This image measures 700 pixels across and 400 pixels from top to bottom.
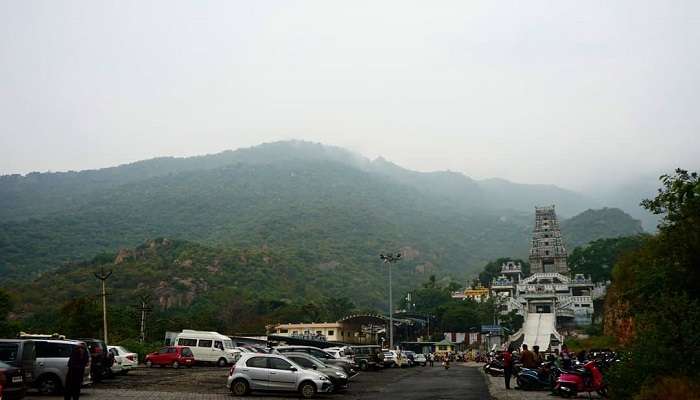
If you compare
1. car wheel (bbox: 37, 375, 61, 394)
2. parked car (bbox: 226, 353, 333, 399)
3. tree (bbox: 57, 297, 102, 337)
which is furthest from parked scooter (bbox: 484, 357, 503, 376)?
tree (bbox: 57, 297, 102, 337)

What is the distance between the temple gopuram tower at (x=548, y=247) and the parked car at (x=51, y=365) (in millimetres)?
116399

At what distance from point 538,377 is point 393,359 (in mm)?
20950

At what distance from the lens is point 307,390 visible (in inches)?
752

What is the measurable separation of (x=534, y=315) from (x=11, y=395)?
87.9 metres

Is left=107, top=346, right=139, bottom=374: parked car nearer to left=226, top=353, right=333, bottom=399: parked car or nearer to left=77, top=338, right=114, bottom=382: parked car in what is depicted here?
left=77, top=338, right=114, bottom=382: parked car

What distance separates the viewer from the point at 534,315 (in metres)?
95.0

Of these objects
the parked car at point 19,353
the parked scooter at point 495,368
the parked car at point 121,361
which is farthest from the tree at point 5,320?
the parked scooter at point 495,368

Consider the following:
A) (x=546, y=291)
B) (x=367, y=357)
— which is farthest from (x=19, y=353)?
(x=546, y=291)

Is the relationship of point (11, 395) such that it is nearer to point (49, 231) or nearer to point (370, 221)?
point (49, 231)

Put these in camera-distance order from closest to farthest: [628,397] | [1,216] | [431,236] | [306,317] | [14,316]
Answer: [628,397] → [14,316] → [306,317] → [1,216] → [431,236]

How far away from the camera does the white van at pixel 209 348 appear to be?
3659 cm

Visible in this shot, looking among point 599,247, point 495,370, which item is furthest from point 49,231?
point 495,370

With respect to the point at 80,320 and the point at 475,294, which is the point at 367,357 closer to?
the point at 80,320

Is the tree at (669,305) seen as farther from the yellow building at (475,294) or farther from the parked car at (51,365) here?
the yellow building at (475,294)
